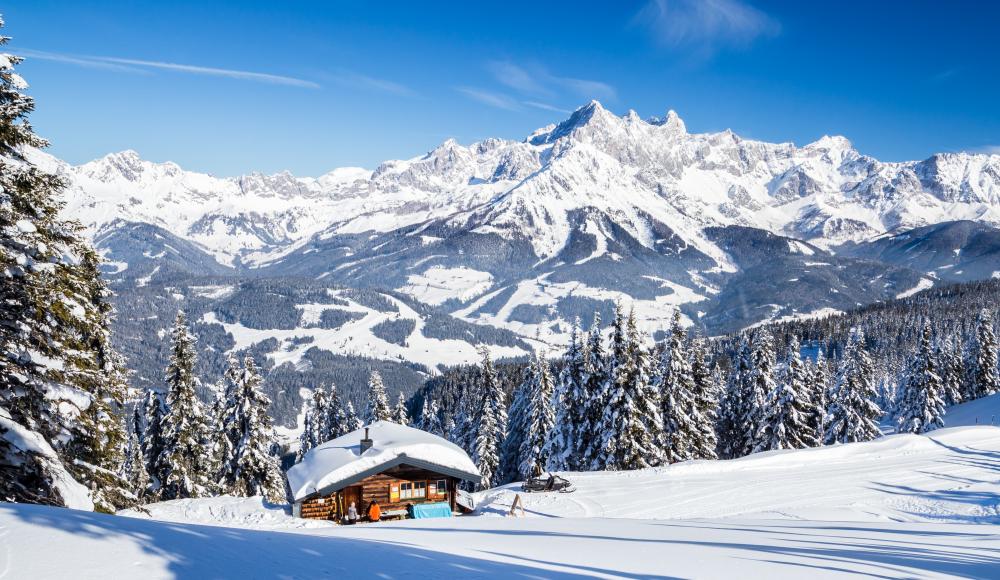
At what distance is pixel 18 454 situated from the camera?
405 inches

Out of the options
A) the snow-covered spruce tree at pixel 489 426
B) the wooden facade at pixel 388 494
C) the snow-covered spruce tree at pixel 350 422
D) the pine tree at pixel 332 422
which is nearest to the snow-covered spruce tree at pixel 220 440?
the wooden facade at pixel 388 494

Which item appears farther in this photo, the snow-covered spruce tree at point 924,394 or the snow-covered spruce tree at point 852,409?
the snow-covered spruce tree at point 924,394

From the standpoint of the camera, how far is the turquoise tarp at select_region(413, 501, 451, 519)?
25766 mm

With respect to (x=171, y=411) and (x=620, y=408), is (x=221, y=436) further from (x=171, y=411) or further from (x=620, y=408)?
(x=620, y=408)

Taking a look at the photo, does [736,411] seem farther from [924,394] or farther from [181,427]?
[181,427]

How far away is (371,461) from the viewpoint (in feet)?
84.9

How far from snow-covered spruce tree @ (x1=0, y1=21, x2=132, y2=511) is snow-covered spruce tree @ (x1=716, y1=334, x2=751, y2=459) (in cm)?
4579

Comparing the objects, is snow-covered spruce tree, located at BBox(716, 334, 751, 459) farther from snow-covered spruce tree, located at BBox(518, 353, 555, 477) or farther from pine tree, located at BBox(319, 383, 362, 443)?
pine tree, located at BBox(319, 383, 362, 443)

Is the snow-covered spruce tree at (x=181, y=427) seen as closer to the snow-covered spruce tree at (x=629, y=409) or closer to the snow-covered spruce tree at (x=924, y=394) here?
the snow-covered spruce tree at (x=629, y=409)

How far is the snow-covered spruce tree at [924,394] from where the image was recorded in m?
A: 51.3

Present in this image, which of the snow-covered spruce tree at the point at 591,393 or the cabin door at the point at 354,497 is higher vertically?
the snow-covered spruce tree at the point at 591,393

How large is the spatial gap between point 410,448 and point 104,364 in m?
12.3

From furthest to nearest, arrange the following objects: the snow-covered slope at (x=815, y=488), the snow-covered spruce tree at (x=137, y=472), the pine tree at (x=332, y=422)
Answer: the pine tree at (x=332, y=422)
the snow-covered spruce tree at (x=137, y=472)
the snow-covered slope at (x=815, y=488)

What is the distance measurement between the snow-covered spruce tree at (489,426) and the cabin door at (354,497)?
23.5 metres
